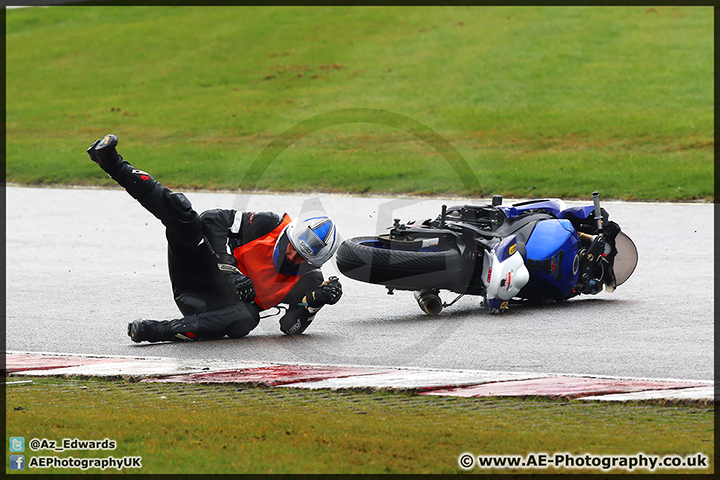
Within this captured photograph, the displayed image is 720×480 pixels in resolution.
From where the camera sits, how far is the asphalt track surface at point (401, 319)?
7530mm

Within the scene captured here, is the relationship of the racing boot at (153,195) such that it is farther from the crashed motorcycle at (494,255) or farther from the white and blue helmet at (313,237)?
the crashed motorcycle at (494,255)

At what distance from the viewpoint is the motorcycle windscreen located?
9844 mm

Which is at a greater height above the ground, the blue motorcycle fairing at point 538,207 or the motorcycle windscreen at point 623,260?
the blue motorcycle fairing at point 538,207

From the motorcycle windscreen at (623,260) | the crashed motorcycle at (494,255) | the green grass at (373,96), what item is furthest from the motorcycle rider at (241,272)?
the green grass at (373,96)

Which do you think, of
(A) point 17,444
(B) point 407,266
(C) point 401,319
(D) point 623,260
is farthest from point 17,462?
(D) point 623,260

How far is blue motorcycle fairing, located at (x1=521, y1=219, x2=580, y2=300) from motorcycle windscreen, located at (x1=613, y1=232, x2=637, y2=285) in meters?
0.73

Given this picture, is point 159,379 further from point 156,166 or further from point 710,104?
point 710,104

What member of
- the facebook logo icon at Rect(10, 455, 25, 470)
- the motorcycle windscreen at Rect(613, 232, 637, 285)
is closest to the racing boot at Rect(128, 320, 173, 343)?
the facebook logo icon at Rect(10, 455, 25, 470)

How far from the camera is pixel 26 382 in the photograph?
274 inches

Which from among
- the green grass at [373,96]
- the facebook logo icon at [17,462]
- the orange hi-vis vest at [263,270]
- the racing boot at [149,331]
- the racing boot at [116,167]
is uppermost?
the green grass at [373,96]

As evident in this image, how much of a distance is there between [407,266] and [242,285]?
1711 mm

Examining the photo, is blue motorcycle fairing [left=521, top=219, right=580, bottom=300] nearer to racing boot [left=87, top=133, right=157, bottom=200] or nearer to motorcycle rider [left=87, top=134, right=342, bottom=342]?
motorcycle rider [left=87, top=134, right=342, bottom=342]
